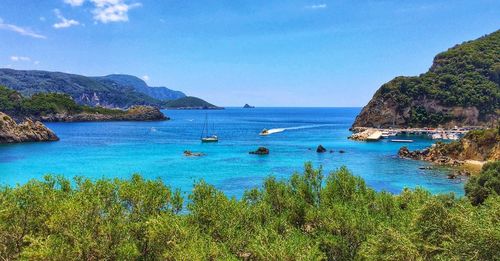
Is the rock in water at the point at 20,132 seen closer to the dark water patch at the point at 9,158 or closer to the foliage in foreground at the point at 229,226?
the dark water patch at the point at 9,158

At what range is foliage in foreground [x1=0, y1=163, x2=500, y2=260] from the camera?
25.0m

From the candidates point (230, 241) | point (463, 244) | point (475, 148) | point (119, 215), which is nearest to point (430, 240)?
Result: point (463, 244)

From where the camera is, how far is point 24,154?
114938 mm

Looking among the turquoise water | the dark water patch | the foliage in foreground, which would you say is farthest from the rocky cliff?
the dark water patch

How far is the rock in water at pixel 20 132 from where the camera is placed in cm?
14175

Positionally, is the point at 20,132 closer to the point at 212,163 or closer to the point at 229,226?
the point at 212,163

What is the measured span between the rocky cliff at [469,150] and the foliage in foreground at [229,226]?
68.3 metres

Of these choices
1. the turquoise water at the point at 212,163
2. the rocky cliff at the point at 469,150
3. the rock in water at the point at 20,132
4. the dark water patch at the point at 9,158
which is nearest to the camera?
the turquoise water at the point at 212,163

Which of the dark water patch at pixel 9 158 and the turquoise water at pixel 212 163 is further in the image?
the dark water patch at pixel 9 158

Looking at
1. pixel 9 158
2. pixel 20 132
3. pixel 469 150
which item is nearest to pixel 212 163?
pixel 9 158

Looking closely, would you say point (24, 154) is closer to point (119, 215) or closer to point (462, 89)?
point (119, 215)

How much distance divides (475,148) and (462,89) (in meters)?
111

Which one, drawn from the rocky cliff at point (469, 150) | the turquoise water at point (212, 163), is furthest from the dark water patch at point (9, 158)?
the rocky cliff at point (469, 150)

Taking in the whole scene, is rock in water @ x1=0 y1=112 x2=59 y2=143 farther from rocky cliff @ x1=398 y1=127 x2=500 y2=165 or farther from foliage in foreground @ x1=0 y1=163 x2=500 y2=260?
rocky cliff @ x1=398 y1=127 x2=500 y2=165
